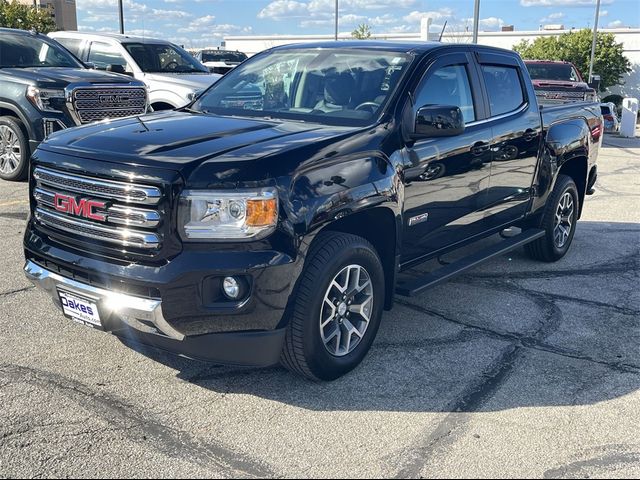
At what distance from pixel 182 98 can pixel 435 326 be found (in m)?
7.46

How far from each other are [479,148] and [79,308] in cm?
296

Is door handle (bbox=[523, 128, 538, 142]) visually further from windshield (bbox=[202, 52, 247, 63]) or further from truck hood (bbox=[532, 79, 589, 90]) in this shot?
windshield (bbox=[202, 52, 247, 63])

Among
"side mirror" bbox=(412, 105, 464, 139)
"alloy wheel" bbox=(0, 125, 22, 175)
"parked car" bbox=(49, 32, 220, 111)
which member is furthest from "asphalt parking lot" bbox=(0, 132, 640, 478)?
"parked car" bbox=(49, 32, 220, 111)

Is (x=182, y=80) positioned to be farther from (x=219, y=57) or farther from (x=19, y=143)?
(x=219, y=57)

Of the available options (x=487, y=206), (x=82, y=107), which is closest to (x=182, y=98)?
(x=82, y=107)

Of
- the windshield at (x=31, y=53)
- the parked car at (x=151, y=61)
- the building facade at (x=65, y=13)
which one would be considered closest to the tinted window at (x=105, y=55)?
the parked car at (x=151, y=61)

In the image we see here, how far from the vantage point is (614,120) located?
19812 millimetres

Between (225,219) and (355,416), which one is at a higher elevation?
(225,219)

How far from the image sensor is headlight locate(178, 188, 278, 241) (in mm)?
3328

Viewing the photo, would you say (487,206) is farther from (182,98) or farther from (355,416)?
(182,98)

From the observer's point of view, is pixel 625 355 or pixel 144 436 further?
pixel 625 355

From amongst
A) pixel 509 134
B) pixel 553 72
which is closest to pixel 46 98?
pixel 509 134

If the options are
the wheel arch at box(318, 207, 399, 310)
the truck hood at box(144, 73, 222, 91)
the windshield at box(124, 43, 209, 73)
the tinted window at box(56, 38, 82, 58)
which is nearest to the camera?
the wheel arch at box(318, 207, 399, 310)

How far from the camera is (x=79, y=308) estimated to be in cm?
361
